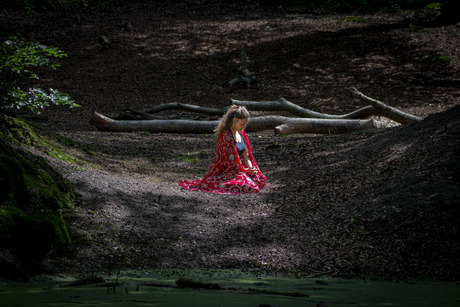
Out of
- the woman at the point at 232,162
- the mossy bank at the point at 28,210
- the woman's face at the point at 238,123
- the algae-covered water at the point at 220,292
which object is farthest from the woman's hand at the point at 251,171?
the algae-covered water at the point at 220,292

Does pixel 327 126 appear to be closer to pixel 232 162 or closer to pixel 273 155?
pixel 273 155

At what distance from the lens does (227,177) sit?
297 inches

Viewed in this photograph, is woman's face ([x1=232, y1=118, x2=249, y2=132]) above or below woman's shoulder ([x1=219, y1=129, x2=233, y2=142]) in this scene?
above

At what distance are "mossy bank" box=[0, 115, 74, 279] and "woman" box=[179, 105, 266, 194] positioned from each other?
2.65 meters

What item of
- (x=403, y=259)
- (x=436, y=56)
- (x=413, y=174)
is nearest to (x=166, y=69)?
(x=436, y=56)

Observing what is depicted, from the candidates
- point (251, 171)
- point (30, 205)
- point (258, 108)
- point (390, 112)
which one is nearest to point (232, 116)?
point (251, 171)

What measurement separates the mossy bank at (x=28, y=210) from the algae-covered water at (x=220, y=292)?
1.35 feet

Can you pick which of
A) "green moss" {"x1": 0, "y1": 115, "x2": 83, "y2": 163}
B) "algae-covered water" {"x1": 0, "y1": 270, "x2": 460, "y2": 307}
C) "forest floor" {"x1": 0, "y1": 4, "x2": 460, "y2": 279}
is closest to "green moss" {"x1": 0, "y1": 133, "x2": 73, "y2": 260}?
"forest floor" {"x1": 0, "y1": 4, "x2": 460, "y2": 279}

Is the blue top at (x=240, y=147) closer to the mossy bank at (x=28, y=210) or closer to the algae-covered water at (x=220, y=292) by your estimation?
the mossy bank at (x=28, y=210)

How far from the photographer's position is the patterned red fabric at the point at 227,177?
7.34 metres

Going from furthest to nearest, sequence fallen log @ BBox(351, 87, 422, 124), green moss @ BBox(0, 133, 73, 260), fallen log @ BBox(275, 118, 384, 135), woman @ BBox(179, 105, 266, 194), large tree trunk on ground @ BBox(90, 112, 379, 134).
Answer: large tree trunk on ground @ BBox(90, 112, 379, 134)
fallen log @ BBox(275, 118, 384, 135)
fallen log @ BBox(351, 87, 422, 124)
woman @ BBox(179, 105, 266, 194)
green moss @ BBox(0, 133, 73, 260)

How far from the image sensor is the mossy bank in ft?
12.3

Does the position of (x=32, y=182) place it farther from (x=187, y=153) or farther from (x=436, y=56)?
(x=436, y=56)

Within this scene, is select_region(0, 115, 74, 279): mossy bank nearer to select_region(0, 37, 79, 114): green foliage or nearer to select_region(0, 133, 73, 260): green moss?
select_region(0, 133, 73, 260): green moss
